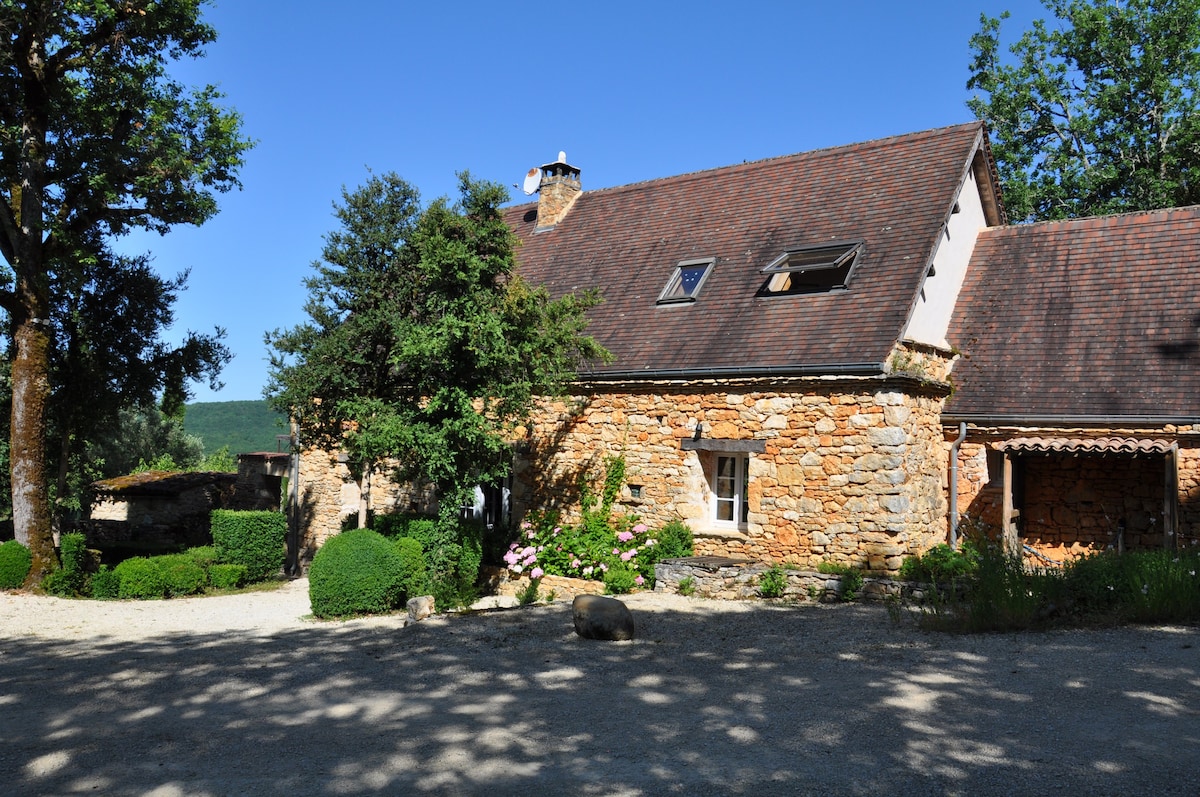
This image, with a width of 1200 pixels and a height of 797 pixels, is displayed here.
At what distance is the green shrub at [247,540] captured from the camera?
16391mm

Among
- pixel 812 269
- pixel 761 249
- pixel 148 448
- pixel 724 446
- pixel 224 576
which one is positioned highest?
pixel 761 249

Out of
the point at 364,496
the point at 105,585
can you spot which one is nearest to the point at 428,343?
the point at 364,496

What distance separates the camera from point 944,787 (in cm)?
489

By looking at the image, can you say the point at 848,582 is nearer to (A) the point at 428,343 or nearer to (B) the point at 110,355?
(A) the point at 428,343

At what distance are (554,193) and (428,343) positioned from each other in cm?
821

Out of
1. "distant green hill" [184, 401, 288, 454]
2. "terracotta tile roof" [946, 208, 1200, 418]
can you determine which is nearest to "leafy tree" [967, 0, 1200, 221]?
"terracotta tile roof" [946, 208, 1200, 418]

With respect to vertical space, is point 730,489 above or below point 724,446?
below

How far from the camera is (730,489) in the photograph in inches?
526

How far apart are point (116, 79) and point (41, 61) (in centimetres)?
103

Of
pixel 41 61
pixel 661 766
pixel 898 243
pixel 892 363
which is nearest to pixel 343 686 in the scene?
pixel 661 766

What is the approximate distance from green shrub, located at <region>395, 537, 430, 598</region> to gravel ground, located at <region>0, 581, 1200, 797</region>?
2373 mm

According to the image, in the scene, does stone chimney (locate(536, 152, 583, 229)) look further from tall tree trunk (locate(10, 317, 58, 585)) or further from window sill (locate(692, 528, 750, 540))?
tall tree trunk (locate(10, 317, 58, 585))

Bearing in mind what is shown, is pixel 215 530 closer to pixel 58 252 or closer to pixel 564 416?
pixel 58 252

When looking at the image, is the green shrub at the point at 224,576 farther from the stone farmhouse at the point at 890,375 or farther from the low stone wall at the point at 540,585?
the stone farmhouse at the point at 890,375
